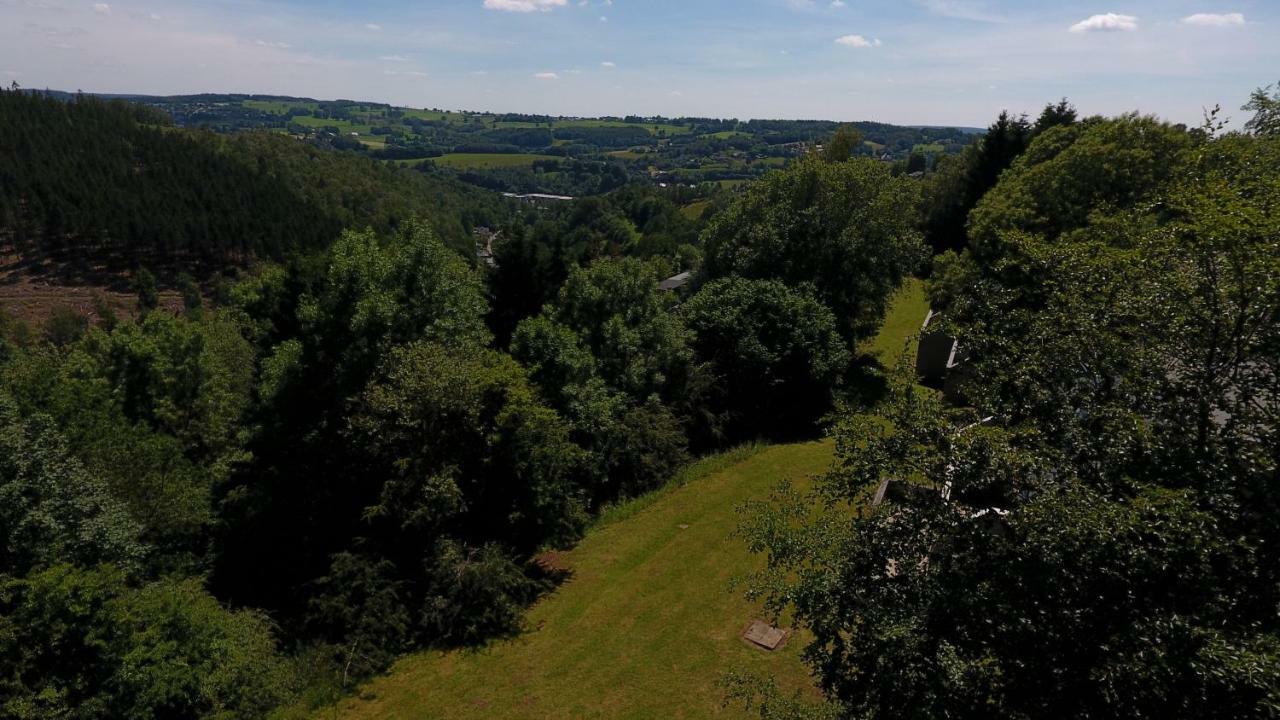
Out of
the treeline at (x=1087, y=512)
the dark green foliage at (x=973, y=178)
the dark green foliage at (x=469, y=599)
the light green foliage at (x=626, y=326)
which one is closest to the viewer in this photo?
the treeline at (x=1087, y=512)

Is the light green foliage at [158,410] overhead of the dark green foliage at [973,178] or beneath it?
beneath

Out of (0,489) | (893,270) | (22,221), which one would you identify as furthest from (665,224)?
(0,489)

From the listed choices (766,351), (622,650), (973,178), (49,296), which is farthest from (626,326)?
(49,296)

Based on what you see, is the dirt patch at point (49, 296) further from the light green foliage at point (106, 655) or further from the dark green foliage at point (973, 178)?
the dark green foliage at point (973, 178)

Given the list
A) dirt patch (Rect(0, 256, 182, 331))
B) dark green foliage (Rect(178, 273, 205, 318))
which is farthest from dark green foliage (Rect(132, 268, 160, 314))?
dark green foliage (Rect(178, 273, 205, 318))

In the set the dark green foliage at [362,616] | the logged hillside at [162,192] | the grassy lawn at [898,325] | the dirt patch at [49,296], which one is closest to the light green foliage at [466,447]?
the dark green foliage at [362,616]

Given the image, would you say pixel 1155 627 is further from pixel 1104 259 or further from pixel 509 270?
pixel 509 270

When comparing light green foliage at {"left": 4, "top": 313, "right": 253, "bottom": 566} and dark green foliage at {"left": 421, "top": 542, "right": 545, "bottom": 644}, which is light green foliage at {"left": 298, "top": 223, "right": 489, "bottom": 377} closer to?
light green foliage at {"left": 4, "top": 313, "right": 253, "bottom": 566}
